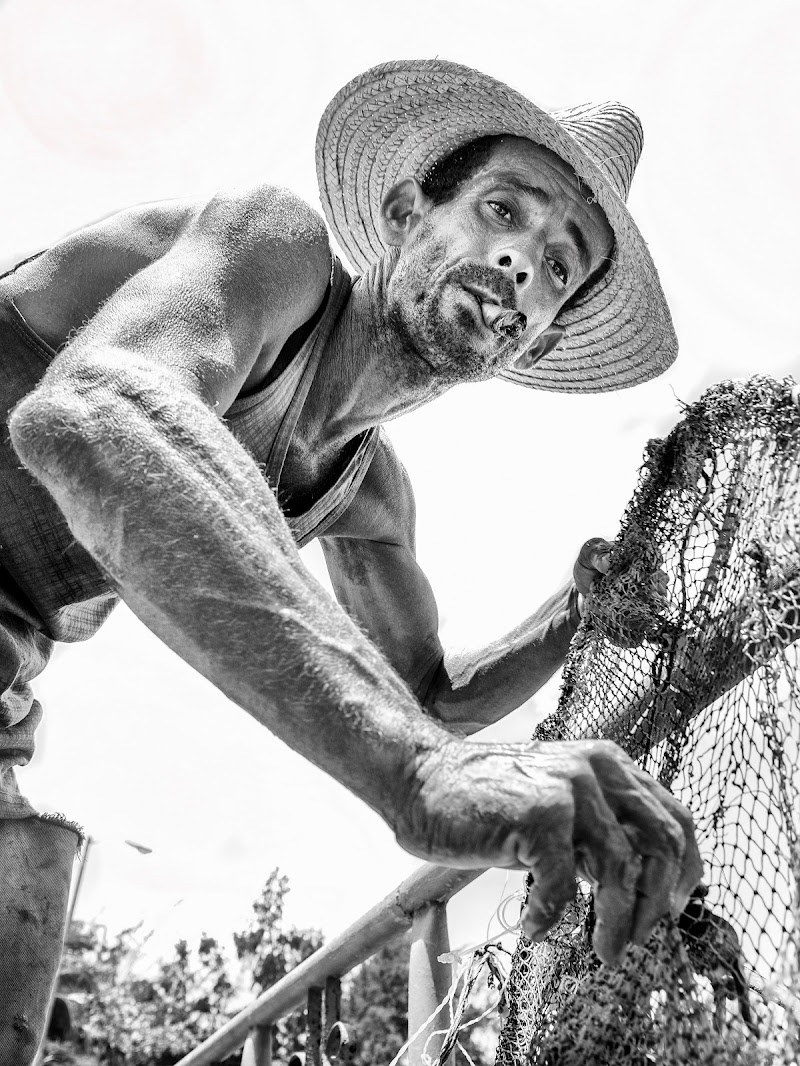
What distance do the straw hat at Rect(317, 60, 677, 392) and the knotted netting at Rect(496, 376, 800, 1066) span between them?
2.87ft

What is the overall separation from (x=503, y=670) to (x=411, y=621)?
46 centimetres

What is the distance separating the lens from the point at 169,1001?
14.7 metres

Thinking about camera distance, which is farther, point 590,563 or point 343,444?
point 343,444

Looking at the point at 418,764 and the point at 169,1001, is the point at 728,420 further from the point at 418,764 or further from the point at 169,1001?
the point at 169,1001

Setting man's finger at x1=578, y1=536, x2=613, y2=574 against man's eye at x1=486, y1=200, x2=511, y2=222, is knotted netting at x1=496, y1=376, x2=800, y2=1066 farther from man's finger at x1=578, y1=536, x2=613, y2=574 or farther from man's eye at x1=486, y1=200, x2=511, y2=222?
man's eye at x1=486, y1=200, x2=511, y2=222

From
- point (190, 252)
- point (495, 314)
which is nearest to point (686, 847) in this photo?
point (190, 252)

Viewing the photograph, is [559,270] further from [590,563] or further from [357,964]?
[357,964]

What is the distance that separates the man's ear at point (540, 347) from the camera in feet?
10.3

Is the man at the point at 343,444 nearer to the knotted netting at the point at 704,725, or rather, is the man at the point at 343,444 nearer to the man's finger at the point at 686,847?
the man's finger at the point at 686,847

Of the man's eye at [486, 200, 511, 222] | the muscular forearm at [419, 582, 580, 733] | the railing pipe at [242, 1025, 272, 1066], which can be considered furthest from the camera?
the railing pipe at [242, 1025, 272, 1066]

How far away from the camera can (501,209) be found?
261 centimetres

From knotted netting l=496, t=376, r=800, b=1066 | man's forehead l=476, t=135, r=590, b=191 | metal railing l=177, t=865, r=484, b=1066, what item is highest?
man's forehead l=476, t=135, r=590, b=191

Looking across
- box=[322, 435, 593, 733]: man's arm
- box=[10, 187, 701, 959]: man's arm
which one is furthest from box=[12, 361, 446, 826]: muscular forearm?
box=[322, 435, 593, 733]: man's arm

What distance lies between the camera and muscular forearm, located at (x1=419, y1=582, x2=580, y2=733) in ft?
9.07
